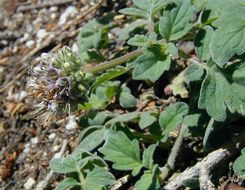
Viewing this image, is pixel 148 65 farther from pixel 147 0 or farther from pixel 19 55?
pixel 19 55

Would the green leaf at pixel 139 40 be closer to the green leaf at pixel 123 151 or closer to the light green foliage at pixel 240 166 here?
the green leaf at pixel 123 151

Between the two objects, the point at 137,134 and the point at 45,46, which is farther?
the point at 45,46

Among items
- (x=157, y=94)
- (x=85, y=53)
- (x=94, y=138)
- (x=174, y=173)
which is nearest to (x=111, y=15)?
(x=85, y=53)

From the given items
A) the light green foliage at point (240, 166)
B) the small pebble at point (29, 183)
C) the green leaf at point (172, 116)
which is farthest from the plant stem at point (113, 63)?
the small pebble at point (29, 183)

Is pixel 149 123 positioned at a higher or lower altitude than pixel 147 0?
lower

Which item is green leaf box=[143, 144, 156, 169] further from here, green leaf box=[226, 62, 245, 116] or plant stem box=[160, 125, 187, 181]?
green leaf box=[226, 62, 245, 116]

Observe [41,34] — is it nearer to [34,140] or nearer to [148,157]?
[34,140]
